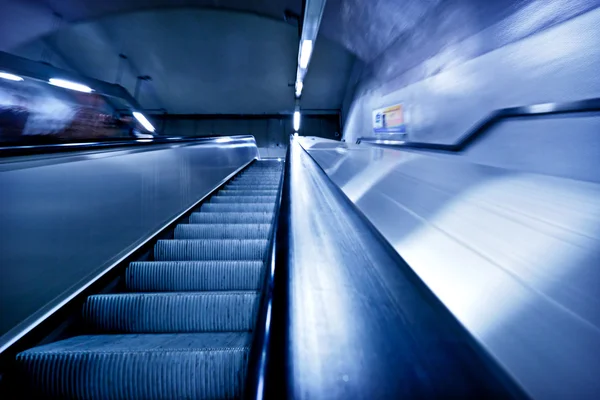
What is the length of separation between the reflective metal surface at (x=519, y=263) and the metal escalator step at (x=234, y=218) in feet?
4.45

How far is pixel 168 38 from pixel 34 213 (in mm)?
8598

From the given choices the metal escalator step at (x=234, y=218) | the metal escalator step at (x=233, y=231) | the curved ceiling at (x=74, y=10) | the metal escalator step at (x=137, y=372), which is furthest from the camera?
the curved ceiling at (x=74, y=10)

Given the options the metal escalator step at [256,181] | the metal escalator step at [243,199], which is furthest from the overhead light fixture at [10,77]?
the metal escalator step at [243,199]

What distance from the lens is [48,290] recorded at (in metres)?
1.19

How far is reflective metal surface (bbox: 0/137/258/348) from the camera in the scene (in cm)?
109

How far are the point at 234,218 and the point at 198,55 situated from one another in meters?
8.13

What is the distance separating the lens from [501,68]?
3.03 m

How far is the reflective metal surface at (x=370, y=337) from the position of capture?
363 mm

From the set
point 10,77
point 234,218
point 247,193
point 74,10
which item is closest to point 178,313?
point 234,218

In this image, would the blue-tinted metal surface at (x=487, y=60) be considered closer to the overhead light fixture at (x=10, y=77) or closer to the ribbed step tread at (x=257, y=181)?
the ribbed step tread at (x=257, y=181)

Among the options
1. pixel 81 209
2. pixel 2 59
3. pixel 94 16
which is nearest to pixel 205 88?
pixel 94 16

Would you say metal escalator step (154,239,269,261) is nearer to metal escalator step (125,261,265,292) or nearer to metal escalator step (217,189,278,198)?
metal escalator step (125,261,265,292)

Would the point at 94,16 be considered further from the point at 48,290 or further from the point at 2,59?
the point at 48,290

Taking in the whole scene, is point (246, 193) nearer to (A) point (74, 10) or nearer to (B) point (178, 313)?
(B) point (178, 313)
